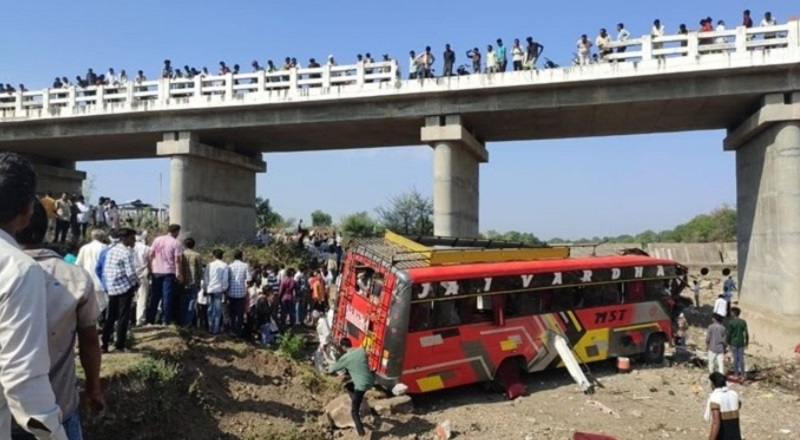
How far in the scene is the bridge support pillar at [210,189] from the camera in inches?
853

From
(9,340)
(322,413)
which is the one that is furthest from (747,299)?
→ (9,340)

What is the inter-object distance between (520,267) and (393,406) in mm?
3632

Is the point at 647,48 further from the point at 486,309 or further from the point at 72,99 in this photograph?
the point at 72,99

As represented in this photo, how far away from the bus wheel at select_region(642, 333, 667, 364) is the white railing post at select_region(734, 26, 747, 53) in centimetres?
843

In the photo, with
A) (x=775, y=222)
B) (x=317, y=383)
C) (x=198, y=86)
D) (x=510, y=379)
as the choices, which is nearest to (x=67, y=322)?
(x=317, y=383)

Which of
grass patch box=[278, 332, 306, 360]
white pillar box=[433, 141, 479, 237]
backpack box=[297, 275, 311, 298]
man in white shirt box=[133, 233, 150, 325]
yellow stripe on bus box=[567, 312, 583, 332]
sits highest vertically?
white pillar box=[433, 141, 479, 237]

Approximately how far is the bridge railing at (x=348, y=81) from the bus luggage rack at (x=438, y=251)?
664 centimetres

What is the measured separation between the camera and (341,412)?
902 cm

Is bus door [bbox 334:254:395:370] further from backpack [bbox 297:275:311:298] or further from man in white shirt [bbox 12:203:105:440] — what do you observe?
man in white shirt [bbox 12:203:105:440]

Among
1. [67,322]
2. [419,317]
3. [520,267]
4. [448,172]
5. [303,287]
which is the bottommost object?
[303,287]

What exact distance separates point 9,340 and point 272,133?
2100 centimetres

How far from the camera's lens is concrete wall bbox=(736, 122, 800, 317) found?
16.4m

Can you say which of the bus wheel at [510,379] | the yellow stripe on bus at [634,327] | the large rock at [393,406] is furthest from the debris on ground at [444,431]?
the yellow stripe on bus at [634,327]

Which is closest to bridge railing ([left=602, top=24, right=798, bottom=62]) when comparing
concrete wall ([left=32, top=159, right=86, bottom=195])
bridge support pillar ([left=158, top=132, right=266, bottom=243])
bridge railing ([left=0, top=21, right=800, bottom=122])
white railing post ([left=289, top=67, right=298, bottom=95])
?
bridge railing ([left=0, top=21, right=800, bottom=122])
